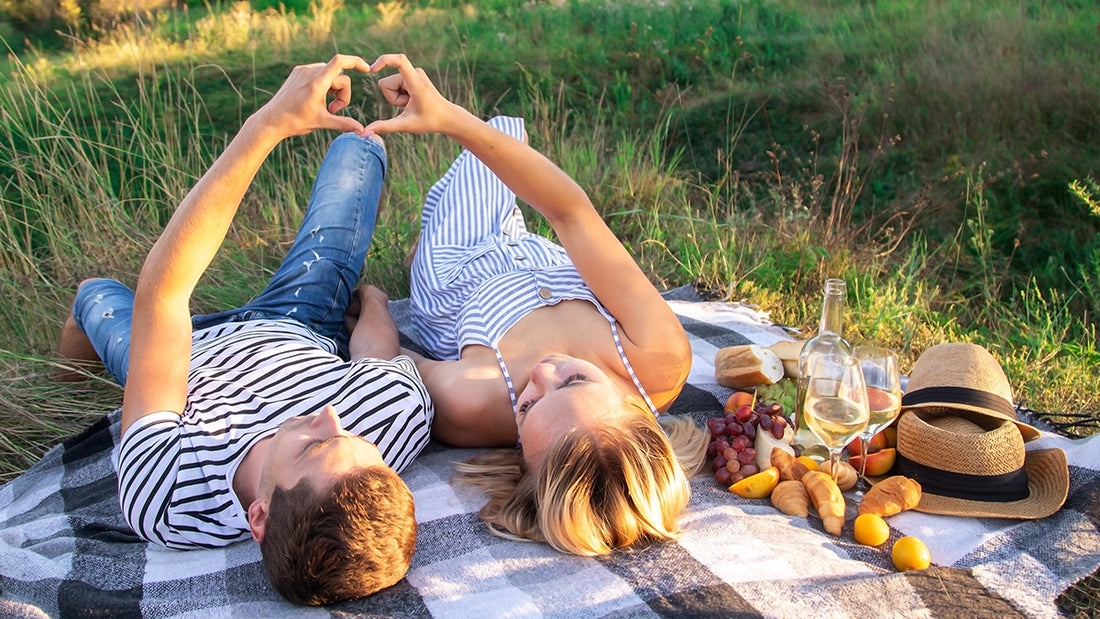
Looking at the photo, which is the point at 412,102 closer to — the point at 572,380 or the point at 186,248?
the point at 186,248

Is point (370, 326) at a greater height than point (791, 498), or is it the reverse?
point (370, 326)

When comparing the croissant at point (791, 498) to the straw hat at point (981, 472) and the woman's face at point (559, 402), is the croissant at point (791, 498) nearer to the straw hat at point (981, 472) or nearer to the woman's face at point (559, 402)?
the straw hat at point (981, 472)

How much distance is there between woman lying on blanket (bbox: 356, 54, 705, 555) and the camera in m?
2.21

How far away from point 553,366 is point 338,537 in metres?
0.84

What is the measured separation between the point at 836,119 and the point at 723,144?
91 centimetres

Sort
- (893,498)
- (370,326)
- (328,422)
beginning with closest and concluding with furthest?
1. (328,422)
2. (893,498)
3. (370,326)

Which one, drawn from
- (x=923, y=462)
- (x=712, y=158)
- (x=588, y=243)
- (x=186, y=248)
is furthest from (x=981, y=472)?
(x=712, y=158)

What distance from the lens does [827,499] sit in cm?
239

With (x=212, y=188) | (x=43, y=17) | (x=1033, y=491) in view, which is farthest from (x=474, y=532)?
(x=43, y=17)

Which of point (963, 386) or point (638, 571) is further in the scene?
point (963, 386)

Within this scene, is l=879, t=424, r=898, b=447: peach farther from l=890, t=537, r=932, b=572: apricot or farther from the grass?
the grass

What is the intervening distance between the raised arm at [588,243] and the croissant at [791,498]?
0.49 meters

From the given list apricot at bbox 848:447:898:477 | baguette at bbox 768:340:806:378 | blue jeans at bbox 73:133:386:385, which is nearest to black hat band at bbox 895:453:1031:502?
apricot at bbox 848:447:898:477

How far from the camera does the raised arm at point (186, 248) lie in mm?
2355
